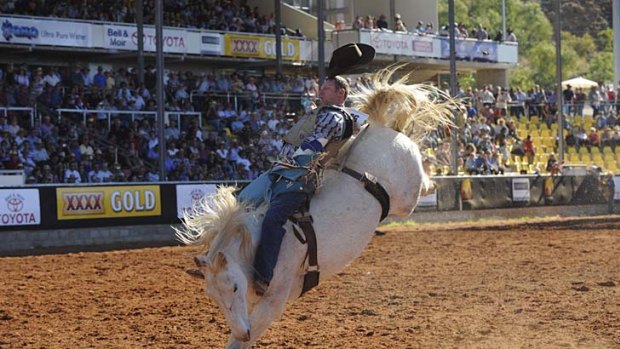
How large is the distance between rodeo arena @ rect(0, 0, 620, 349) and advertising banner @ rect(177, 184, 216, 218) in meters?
0.05

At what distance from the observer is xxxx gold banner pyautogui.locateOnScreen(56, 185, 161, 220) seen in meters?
19.0

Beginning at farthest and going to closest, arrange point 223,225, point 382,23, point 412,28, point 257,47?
point 412,28, point 382,23, point 257,47, point 223,225

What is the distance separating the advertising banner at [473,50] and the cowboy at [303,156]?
32.3 metres

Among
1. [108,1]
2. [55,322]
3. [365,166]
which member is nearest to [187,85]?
[108,1]

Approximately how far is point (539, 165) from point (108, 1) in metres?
15.1

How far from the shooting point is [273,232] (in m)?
6.79

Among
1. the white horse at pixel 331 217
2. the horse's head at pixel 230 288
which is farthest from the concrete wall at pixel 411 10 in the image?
the horse's head at pixel 230 288

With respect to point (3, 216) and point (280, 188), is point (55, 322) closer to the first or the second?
point (280, 188)

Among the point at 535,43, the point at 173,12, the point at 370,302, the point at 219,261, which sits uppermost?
the point at 535,43

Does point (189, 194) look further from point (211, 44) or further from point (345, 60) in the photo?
point (345, 60)

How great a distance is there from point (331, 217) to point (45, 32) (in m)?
23.4

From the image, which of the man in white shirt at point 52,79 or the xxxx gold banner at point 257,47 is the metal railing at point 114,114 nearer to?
the man in white shirt at point 52,79

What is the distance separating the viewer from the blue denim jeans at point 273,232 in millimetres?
6707

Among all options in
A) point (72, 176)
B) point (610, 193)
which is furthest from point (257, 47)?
point (72, 176)
